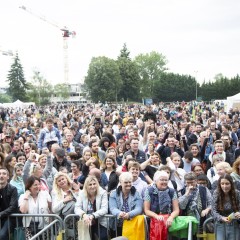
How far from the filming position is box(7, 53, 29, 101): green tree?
3521 inches

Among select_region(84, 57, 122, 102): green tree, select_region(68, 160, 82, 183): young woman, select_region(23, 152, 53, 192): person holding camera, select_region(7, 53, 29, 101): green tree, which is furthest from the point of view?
select_region(7, 53, 29, 101): green tree

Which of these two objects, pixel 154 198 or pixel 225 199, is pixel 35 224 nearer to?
pixel 154 198

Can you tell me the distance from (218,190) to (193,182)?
0.49m

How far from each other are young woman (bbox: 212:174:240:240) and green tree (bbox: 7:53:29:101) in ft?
283

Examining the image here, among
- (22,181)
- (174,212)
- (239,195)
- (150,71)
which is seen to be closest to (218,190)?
(239,195)

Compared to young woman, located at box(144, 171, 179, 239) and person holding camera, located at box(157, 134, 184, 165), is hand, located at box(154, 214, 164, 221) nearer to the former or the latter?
young woman, located at box(144, 171, 179, 239)

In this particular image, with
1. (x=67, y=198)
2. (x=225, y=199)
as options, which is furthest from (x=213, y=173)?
(x=67, y=198)

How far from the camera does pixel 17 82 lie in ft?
297

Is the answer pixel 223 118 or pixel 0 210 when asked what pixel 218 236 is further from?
pixel 223 118

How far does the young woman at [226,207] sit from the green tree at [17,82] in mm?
86220

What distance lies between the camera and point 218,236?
Result: 5.69m

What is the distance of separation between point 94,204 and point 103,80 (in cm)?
7177

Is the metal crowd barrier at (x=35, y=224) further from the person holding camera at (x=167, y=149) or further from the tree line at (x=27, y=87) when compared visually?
the tree line at (x=27, y=87)

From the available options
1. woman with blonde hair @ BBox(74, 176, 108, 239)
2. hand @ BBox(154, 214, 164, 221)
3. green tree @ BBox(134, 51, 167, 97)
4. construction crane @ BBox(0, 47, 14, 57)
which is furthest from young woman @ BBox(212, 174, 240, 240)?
construction crane @ BBox(0, 47, 14, 57)
